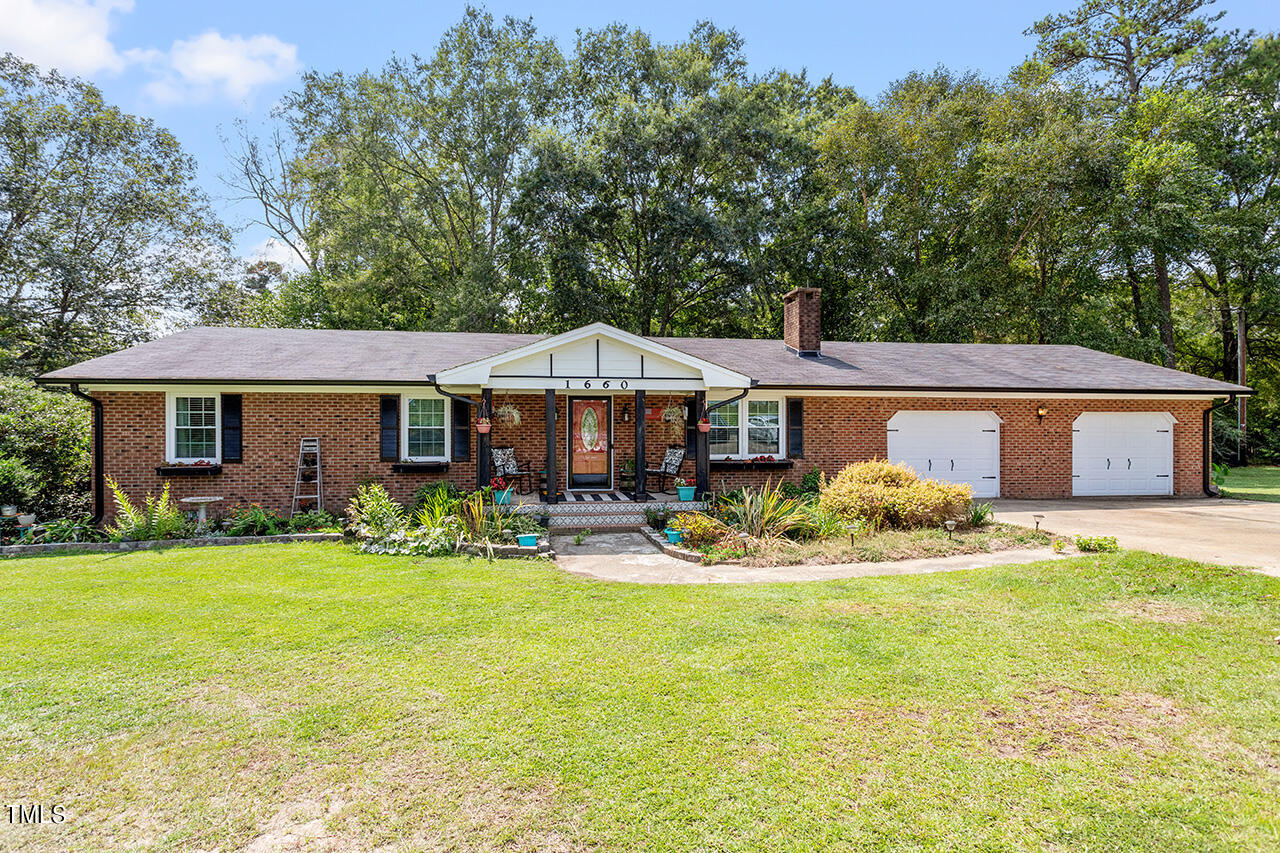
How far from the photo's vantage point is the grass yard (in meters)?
7.93

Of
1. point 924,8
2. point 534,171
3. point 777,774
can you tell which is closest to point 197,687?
point 777,774

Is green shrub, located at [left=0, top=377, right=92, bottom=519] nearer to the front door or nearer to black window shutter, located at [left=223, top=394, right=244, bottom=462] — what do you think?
black window shutter, located at [left=223, top=394, right=244, bottom=462]

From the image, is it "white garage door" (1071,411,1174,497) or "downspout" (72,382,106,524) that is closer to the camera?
"downspout" (72,382,106,524)

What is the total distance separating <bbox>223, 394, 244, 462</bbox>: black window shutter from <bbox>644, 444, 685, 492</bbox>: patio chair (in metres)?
7.54

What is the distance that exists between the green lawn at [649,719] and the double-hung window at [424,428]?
225 inches

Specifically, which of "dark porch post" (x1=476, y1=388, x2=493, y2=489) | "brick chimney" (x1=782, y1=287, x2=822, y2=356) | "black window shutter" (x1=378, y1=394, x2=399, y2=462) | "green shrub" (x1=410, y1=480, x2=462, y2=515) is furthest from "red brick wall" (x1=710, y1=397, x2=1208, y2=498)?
"black window shutter" (x1=378, y1=394, x2=399, y2=462)

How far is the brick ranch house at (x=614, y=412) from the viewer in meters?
10.8

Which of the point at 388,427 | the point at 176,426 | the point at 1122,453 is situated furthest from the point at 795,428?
→ the point at 176,426

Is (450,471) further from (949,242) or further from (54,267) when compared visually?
(949,242)

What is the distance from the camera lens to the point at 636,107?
2402cm

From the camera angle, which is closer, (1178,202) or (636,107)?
(1178,202)

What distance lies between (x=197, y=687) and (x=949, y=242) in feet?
91.0

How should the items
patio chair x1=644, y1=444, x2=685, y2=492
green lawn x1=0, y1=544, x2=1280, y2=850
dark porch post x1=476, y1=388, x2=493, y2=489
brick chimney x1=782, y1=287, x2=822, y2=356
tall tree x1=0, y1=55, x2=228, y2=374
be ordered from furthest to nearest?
1. tall tree x1=0, y1=55, x2=228, y2=374
2. brick chimney x1=782, y1=287, x2=822, y2=356
3. patio chair x1=644, y1=444, x2=685, y2=492
4. dark porch post x1=476, y1=388, x2=493, y2=489
5. green lawn x1=0, y1=544, x2=1280, y2=850

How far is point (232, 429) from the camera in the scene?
10945 millimetres
